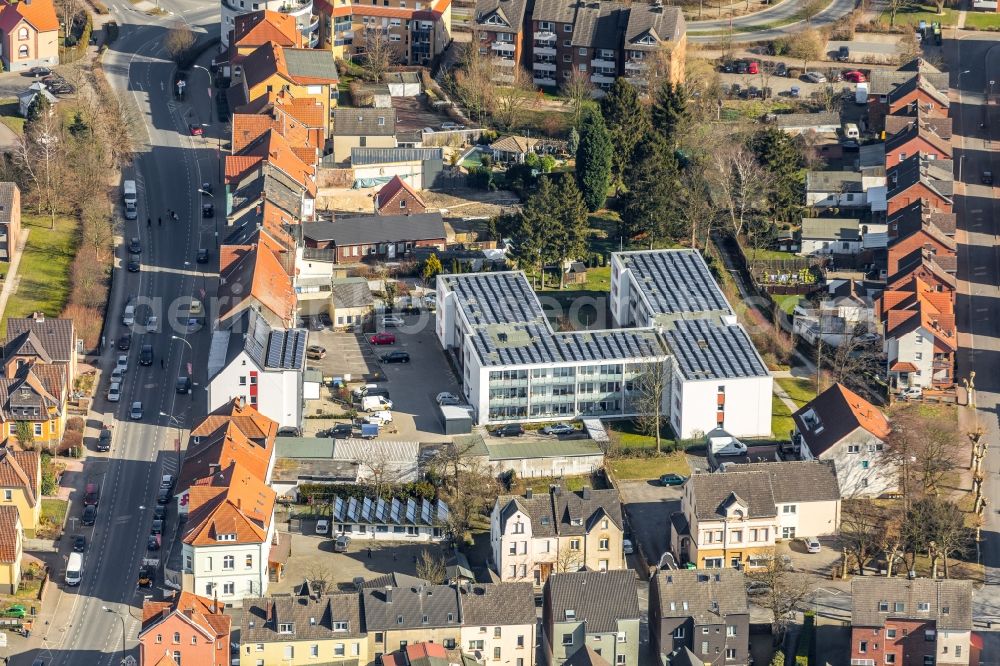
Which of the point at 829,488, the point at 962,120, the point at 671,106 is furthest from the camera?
the point at 962,120

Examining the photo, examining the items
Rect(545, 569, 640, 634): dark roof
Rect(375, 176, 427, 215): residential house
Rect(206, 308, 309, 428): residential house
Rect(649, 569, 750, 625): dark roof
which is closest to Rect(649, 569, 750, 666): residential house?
Rect(649, 569, 750, 625): dark roof

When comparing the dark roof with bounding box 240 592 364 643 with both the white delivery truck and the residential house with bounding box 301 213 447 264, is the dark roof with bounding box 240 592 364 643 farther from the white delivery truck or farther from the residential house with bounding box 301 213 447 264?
the white delivery truck

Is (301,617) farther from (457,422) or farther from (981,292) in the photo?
(981,292)

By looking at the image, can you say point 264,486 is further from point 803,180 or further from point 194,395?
point 803,180

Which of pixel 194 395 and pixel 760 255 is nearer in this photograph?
pixel 194 395

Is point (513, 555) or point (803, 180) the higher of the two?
point (803, 180)

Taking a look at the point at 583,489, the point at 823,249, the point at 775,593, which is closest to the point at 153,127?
the point at 823,249
